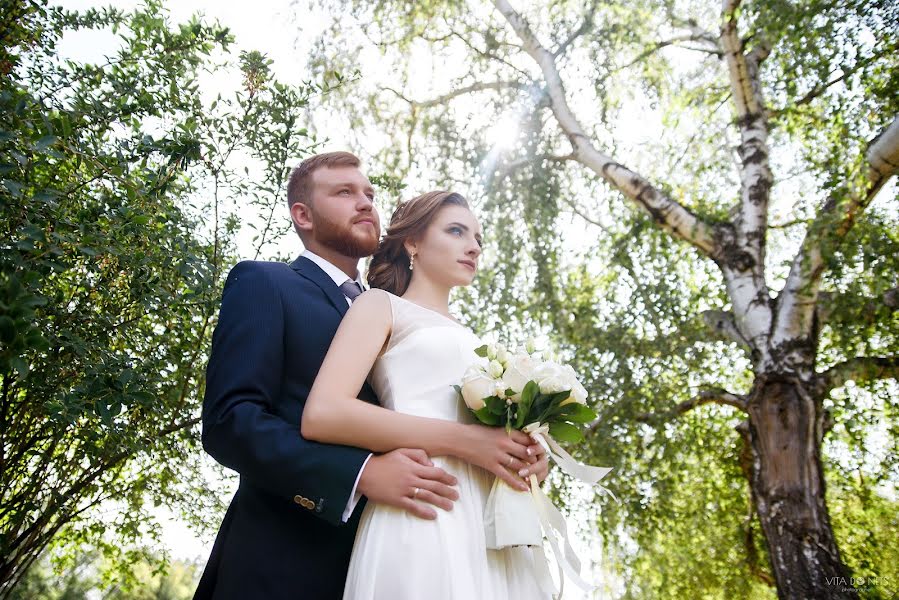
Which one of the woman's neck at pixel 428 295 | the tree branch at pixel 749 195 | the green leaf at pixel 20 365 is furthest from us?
the tree branch at pixel 749 195

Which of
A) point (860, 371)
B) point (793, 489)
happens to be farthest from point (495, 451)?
point (860, 371)

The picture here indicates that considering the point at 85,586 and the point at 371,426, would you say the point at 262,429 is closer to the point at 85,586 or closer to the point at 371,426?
the point at 371,426

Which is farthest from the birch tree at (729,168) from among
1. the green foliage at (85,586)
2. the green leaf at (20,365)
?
the green foliage at (85,586)

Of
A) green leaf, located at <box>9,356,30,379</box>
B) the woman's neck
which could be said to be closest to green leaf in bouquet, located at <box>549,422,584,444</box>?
the woman's neck

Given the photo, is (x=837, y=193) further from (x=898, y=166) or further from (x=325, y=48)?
(x=325, y=48)

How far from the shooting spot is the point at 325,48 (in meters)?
9.31

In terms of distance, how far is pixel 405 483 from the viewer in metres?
1.92

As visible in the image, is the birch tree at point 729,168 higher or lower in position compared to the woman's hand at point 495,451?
higher

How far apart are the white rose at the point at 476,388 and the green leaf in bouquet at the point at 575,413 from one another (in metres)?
0.22

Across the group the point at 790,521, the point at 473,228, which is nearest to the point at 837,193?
A: the point at 790,521

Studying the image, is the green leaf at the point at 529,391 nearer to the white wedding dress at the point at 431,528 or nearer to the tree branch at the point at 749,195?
the white wedding dress at the point at 431,528

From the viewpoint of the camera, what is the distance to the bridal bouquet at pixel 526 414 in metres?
2.01

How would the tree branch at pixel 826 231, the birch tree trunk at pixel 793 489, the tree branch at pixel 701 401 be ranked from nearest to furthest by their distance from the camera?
the birch tree trunk at pixel 793 489 → the tree branch at pixel 826 231 → the tree branch at pixel 701 401

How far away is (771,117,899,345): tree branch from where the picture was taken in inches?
224
